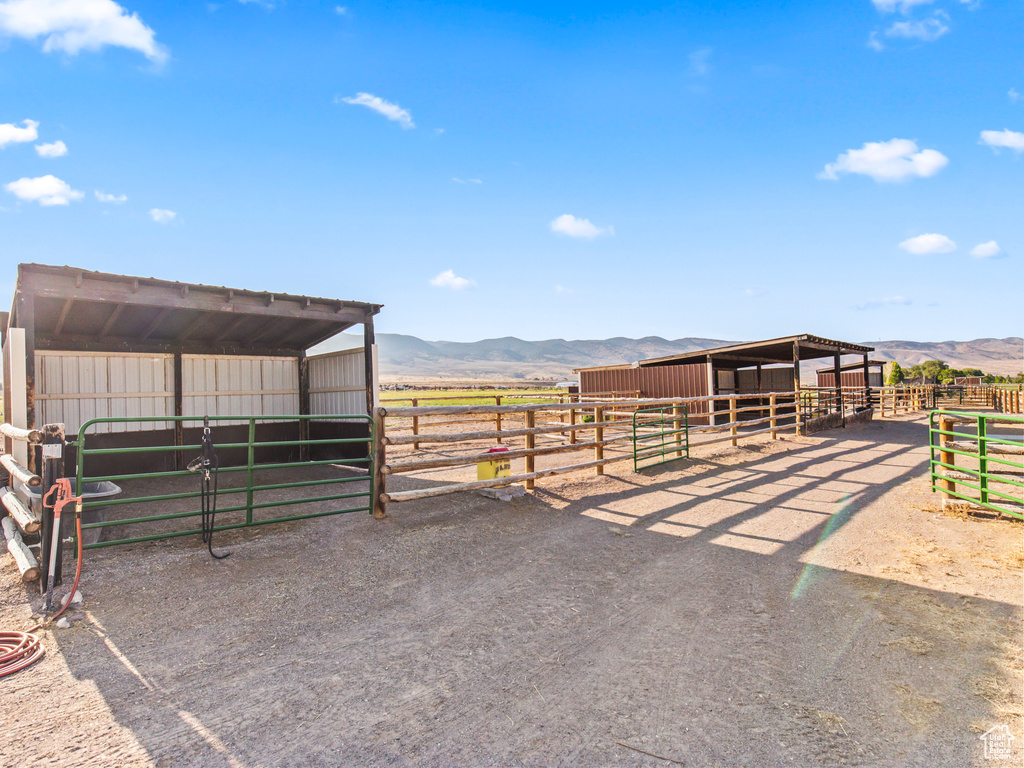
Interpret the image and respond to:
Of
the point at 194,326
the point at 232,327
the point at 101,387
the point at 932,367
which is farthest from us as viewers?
the point at 932,367

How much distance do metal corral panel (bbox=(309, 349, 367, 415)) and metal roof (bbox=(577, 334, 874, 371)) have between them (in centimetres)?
1101

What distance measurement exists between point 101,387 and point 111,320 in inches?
67.8

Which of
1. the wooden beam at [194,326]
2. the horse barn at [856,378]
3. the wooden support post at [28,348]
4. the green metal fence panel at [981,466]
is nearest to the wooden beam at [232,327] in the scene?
the wooden beam at [194,326]

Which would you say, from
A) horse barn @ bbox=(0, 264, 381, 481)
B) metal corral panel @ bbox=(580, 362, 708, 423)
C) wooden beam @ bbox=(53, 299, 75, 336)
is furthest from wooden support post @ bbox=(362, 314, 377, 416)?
metal corral panel @ bbox=(580, 362, 708, 423)

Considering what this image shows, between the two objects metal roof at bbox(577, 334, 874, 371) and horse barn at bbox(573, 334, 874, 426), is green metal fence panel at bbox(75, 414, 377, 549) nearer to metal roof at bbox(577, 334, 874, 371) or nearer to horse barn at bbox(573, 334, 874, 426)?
horse barn at bbox(573, 334, 874, 426)

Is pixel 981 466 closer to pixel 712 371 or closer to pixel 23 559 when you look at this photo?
pixel 23 559

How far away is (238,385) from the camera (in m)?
12.1

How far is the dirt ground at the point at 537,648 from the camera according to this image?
246 cm

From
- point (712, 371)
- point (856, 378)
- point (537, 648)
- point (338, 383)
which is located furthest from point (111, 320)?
point (856, 378)

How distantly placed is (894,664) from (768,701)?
100 cm

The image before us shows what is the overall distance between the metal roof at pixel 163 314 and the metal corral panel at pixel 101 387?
0.27m

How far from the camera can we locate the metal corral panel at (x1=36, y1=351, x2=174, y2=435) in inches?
396

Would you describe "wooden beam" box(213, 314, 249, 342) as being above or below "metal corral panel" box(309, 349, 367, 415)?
above

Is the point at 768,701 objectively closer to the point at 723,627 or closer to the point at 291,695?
the point at 723,627
